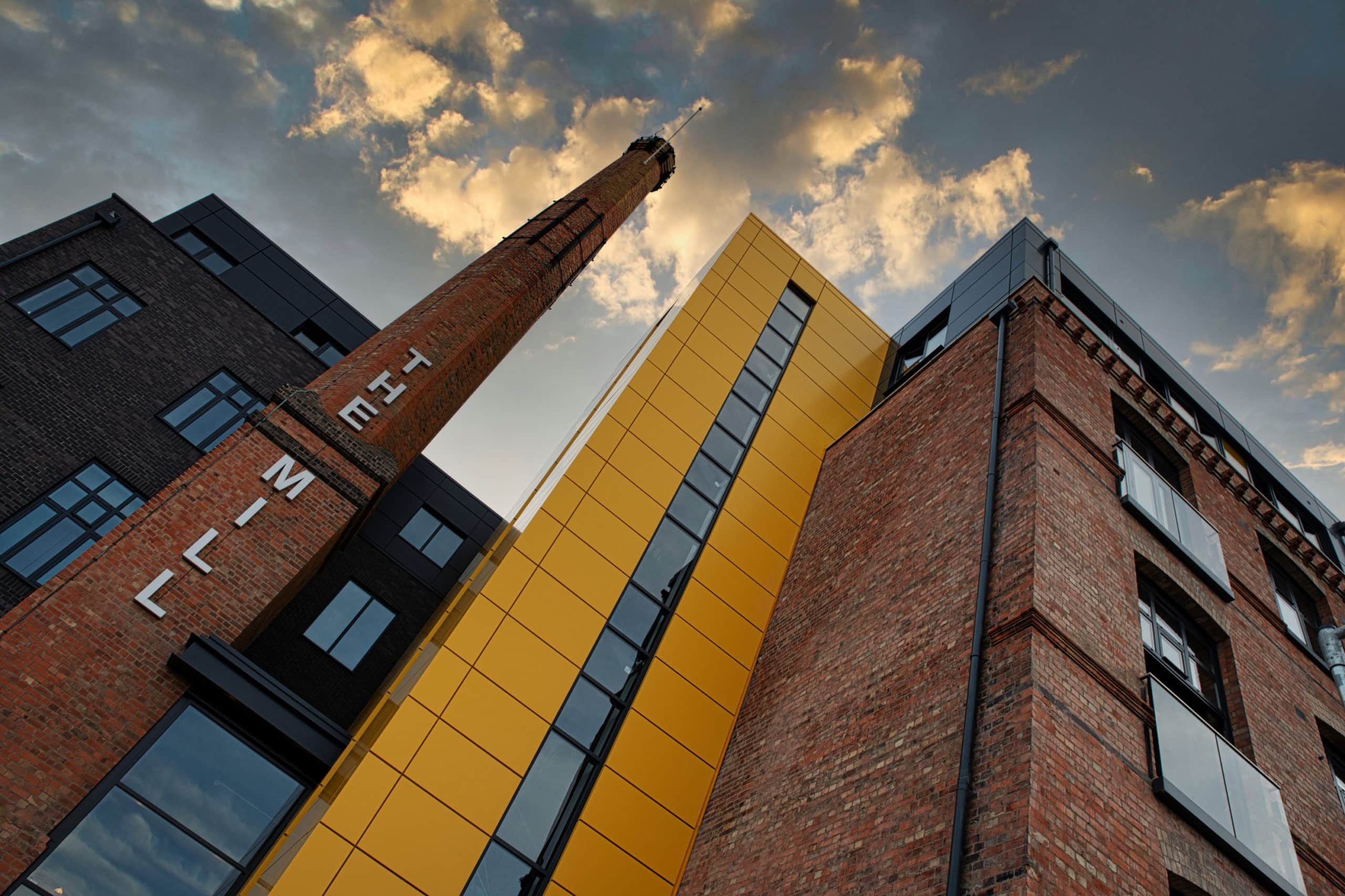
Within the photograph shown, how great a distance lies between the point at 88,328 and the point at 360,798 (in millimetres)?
11717

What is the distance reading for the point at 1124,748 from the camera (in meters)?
7.70

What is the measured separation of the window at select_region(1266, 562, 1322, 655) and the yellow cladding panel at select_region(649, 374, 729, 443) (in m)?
10.6

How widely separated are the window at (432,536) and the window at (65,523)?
521 cm

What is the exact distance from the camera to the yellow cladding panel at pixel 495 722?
1003cm

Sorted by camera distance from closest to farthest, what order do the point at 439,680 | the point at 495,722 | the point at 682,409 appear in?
1. the point at 439,680
2. the point at 495,722
3. the point at 682,409

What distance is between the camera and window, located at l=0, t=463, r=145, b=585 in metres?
11.8

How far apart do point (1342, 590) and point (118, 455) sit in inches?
937

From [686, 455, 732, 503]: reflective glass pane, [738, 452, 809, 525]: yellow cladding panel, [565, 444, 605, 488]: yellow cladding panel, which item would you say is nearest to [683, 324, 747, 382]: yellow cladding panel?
[738, 452, 809, 525]: yellow cladding panel

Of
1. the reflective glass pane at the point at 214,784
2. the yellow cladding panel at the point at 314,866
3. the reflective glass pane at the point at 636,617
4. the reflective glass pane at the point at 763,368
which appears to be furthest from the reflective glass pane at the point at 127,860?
the reflective glass pane at the point at 763,368

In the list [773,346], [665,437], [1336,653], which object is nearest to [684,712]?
[665,437]

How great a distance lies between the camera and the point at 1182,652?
1050 cm

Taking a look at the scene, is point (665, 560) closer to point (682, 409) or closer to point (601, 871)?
point (682, 409)

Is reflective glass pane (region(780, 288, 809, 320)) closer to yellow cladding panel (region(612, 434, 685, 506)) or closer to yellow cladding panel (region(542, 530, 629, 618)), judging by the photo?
yellow cladding panel (region(612, 434, 685, 506))

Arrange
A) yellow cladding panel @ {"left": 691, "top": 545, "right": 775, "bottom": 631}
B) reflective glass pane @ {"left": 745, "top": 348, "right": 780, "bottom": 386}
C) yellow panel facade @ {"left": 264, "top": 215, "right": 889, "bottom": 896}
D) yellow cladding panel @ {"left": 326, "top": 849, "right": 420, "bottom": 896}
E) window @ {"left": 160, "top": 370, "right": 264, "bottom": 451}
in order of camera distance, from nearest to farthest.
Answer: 1. yellow cladding panel @ {"left": 326, "top": 849, "right": 420, "bottom": 896}
2. yellow panel facade @ {"left": 264, "top": 215, "right": 889, "bottom": 896}
3. yellow cladding panel @ {"left": 691, "top": 545, "right": 775, "bottom": 631}
4. window @ {"left": 160, "top": 370, "right": 264, "bottom": 451}
5. reflective glass pane @ {"left": 745, "top": 348, "right": 780, "bottom": 386}
